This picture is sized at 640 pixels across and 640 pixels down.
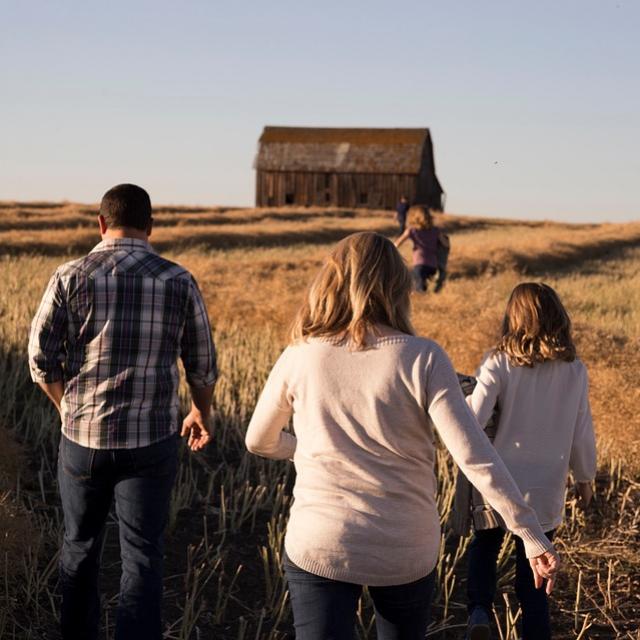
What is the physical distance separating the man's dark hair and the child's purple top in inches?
359

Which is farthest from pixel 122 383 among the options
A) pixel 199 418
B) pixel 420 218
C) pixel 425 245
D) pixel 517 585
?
pixel 425 245

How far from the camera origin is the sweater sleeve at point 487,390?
3521mm

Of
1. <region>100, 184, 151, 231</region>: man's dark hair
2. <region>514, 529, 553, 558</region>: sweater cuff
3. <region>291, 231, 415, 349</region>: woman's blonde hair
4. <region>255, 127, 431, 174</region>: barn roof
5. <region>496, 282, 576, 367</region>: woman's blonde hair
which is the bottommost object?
<region>514, 529, 553, 558</region>: sweater cuff

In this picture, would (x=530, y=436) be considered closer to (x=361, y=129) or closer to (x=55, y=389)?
(x=55, y=389)

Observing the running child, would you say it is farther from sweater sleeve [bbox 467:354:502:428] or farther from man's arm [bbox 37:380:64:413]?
man's arm [bbox 37:380:64:413]

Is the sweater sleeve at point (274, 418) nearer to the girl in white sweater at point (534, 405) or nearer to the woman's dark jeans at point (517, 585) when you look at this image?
the girl in white sweater at point (534, 405)

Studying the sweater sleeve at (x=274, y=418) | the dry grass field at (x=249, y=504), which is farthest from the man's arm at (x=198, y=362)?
the sweater sleeve at (x=274, y=418)

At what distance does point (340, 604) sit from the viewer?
2.30 metres

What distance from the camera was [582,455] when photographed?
3.65 meters

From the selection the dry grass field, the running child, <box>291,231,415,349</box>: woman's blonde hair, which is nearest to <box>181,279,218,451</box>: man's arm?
the dry grass field

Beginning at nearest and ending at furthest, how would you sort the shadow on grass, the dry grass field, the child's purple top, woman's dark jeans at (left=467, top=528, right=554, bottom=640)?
woman's dark jeans at (left=467, top=528, right=554, bottom=640), the dry grass field, the child's purple top, the shadow on grass

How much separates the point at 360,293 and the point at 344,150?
5489cm

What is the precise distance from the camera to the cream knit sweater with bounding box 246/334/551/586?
225 centimetres

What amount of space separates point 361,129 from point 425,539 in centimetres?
5708
